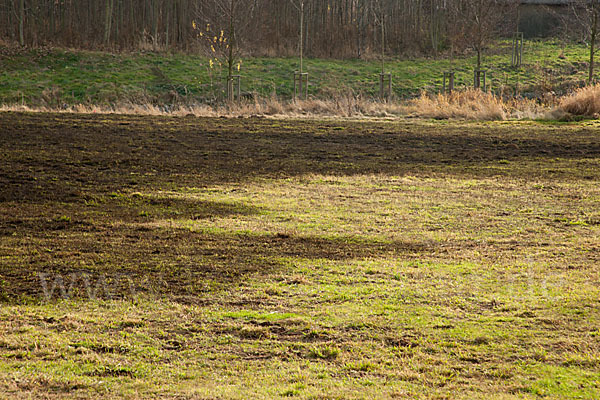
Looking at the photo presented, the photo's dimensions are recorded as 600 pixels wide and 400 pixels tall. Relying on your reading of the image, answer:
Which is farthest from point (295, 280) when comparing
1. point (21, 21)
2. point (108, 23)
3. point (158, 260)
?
point (108, 23)

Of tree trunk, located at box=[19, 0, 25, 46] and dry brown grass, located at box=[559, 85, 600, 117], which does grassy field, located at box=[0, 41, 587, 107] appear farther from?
dry brown grass, located at box=[559, 85, 600, 117]

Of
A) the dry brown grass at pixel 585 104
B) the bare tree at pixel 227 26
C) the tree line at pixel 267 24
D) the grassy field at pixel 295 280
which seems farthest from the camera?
the tree line at pixel 267 24

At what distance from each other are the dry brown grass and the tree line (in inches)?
396

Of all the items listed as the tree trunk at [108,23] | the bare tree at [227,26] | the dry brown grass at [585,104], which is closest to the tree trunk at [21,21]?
the tree trunk at [108,23]

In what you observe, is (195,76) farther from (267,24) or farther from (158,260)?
(158,260)

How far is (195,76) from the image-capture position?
33469 millimetres

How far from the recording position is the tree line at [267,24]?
36.9m

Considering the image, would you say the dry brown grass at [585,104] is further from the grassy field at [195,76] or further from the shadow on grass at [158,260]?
the shadow on grass at [158,260]

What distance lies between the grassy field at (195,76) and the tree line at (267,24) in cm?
192

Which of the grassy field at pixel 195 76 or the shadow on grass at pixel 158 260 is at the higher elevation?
the grassy field at pixel 195 76

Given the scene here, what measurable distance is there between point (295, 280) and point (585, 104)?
810 inches

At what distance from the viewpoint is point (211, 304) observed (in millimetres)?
5867

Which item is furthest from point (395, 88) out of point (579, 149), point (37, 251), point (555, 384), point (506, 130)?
point (555, 384)

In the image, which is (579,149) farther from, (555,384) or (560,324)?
(555,384)
